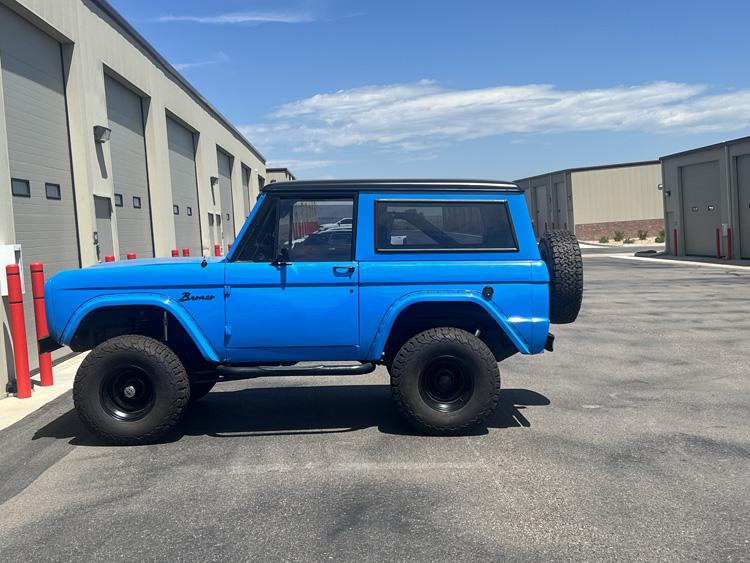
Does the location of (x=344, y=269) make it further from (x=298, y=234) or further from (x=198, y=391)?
(x=198, y=391)

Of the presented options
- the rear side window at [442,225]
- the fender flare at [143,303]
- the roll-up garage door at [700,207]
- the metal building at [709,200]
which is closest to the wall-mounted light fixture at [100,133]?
the fender flare at [143,303]

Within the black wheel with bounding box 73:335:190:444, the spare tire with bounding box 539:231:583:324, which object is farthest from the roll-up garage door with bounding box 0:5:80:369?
the spare tire with bounding box 539:231:583:324

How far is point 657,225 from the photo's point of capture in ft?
159

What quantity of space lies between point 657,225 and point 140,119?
134ft

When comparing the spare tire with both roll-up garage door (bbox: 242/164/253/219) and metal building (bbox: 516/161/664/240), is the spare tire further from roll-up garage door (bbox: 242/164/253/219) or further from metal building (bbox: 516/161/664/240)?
metal building (bbox: 516/161/664/240)

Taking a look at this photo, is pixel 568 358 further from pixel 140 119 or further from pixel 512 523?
pixel 140 119

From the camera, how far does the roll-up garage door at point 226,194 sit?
27.4 metres

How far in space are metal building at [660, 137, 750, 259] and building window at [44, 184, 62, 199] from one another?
22844 millimetres

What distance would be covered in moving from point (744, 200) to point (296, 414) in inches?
934

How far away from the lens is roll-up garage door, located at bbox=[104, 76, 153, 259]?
13703 millimetres

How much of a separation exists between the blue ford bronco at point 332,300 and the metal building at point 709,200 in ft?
74.7

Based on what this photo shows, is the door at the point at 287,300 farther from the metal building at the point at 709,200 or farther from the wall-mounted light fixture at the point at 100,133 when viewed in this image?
the metal building at the point at 709,200

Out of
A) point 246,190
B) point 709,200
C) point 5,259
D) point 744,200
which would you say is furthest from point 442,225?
point 246,190

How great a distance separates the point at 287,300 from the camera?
5855 mm
